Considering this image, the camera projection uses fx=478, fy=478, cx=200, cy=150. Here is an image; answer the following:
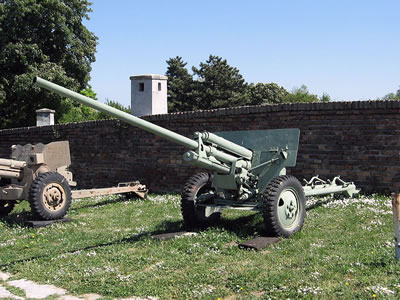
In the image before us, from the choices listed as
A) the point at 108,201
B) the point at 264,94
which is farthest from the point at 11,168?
the point at 264,94

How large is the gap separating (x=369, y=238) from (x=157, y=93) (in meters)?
10.7

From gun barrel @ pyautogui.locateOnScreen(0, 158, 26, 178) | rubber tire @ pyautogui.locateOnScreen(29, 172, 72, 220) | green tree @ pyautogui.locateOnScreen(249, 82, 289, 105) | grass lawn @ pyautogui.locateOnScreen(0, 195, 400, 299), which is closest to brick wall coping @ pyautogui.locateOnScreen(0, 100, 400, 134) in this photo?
grass lawn @ pyautogui.locateOnScreen(0, 195, 400, 299)

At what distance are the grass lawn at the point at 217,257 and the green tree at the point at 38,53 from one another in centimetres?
1642

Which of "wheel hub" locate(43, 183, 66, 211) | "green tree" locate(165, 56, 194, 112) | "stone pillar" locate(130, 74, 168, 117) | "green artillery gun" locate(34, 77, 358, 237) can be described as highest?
"green tree" locate(165, 56, 194, 112)

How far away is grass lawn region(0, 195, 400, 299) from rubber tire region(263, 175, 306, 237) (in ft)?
0.54

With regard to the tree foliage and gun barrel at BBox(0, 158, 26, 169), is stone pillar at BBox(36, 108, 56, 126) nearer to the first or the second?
gun barrel at BBox(0, 158, 26, 169)

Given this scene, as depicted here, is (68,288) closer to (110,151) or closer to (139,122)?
(139,122)

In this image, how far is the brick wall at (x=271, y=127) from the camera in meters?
9.23

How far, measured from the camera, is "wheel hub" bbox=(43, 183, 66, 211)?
8.66m

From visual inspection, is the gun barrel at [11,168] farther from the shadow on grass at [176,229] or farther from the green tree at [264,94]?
the green tree at [264,94]

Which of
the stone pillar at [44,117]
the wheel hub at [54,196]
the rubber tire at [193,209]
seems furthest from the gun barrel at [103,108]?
the stone pillar at [44,117]

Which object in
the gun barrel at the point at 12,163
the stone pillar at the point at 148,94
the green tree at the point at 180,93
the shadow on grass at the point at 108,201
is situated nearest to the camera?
the gun barrel at the point at 12,163

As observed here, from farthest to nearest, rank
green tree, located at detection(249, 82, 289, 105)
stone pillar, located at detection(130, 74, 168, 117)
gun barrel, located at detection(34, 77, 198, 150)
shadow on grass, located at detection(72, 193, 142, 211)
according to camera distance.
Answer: green tree, located at detection(249, 82, 289, 105), stone pillar, located at detection(130, 74, 168, 117), shadow on grass, located at detection(72, 193, 142, 211), gun barrel, located at detection(34, 77, 198, 150)

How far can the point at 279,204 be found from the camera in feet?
22.0
